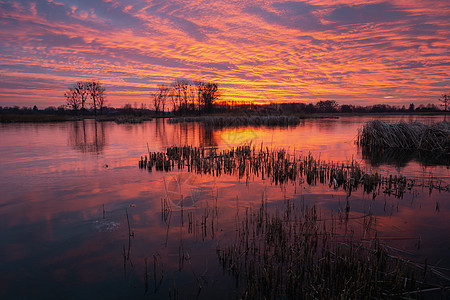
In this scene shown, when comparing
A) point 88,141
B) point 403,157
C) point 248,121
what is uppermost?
point 248,121

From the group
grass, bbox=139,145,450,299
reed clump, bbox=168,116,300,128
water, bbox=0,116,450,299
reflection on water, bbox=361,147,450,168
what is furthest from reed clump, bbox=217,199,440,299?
reed clump, bbox=168,116,300,128

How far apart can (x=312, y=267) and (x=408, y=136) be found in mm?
18946

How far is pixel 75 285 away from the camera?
4.10 meters

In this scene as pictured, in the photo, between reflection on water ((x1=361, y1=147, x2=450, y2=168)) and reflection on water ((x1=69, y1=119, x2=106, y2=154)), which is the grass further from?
reflection on water ((x1=69, y1=119, x2=106, y2=154))

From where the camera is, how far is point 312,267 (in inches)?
165

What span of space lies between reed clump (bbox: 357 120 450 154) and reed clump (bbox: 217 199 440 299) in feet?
51.5

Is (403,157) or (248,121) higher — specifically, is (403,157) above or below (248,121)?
below

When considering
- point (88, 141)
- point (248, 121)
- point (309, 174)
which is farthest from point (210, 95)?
point (309, 174)

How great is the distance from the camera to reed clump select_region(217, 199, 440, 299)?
12.2 feet

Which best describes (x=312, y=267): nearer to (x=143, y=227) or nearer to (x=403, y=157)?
(x=143, y=227)

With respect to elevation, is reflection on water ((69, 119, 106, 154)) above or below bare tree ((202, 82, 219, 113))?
below

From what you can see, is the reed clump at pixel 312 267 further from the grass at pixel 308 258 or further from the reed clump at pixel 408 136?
the reed clump at pixel 408 136

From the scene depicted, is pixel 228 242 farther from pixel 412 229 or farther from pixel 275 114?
pixel 275 114

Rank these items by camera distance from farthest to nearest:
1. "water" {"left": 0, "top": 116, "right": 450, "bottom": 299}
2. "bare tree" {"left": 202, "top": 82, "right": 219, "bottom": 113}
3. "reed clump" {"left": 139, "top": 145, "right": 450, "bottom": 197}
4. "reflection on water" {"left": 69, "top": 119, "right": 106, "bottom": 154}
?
"bare tree" {"left": 202, "top": 82, "right": 219, "bottom": 113}, "reflection on water" {"left": 69, "top": 119, "right": 106, "bottom": 154}, "reed clump" {"left": 139, "top": 145, "right": 450, "bottom": 197}, "water" {"left": 0, "top": 116, "right": 450, "bottom": 299}
